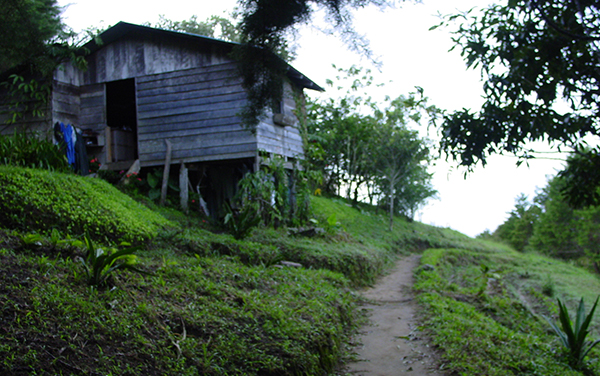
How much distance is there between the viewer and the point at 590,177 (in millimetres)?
4035

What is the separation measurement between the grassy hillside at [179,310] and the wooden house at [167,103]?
12.0ft

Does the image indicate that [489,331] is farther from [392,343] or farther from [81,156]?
[81,156]

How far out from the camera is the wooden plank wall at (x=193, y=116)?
12.2 m

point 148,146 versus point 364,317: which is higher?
point 148,146

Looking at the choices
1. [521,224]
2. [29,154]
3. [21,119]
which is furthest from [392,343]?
[521,224]

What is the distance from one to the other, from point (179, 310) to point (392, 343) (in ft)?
9.47

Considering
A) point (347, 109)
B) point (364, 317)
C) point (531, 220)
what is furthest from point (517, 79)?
point (531, 220)

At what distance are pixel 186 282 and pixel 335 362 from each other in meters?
1.93

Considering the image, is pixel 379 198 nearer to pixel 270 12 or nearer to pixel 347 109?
pixel 347 109

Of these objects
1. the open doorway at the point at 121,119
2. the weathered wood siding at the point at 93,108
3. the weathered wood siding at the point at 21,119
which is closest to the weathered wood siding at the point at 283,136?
the open doorway at the point at 121,119

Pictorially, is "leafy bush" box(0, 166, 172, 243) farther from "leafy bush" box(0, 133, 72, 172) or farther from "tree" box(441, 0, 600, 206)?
"tree" box(441, 0, 600, 206)

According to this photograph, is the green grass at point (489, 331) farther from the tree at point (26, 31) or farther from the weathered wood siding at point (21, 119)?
the weathered wood siding at point (21, 119)

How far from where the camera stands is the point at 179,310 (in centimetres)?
414

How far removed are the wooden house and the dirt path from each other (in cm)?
587
